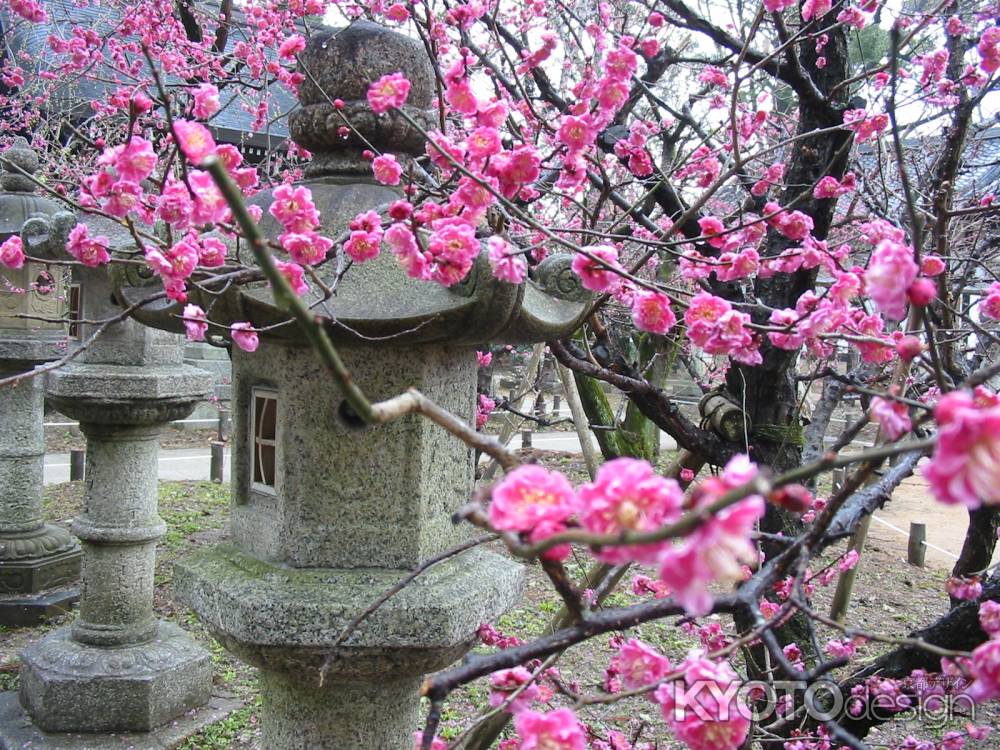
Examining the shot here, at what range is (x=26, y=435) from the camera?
564 centimetres

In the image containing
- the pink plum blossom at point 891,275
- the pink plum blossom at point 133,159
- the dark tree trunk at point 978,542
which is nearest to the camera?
the pink plum blossom at point 891,275

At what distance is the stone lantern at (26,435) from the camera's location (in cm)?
508

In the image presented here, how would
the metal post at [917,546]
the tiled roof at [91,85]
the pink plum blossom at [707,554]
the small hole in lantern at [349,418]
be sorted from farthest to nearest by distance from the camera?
the tiled roof at [91,85] < the metal post at [917,546] < the small hole in lantern at [349,418] < the pink plum blossom at [707,554]

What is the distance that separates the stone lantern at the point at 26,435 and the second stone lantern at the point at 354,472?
11.5 ft

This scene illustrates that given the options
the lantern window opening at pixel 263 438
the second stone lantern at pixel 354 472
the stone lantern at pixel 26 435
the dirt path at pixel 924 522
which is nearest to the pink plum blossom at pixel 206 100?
the second stone lantern at pixel 354 472

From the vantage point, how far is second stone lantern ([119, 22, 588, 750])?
1912mm

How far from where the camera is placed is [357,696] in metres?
2.17

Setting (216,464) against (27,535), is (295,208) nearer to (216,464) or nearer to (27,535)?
(27,535)

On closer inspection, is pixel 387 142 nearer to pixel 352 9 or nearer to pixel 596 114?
pixel 596 114

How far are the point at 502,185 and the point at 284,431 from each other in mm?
898

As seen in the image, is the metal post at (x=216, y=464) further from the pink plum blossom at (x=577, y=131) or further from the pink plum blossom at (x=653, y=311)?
the pink plum blossom at (x=653, y=311)

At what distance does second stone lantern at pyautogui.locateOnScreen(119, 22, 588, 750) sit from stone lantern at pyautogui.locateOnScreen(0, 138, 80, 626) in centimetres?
350

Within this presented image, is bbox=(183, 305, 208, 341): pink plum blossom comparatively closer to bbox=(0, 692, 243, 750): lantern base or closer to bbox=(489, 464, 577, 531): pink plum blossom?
bbox=(489, 464, 577, 531): pink plum blossom

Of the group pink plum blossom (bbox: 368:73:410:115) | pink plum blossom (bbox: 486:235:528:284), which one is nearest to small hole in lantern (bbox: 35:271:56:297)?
pink plum blossom (bbox: 368:73:410:115)
